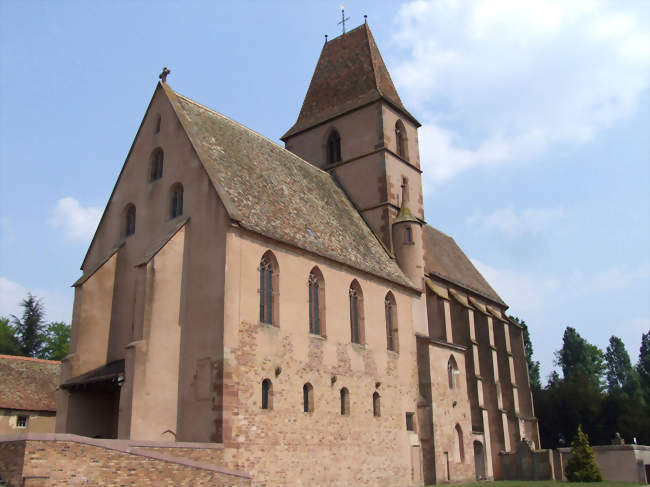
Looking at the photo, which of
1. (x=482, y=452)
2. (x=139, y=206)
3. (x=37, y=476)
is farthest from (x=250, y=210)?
(x=482, y=452)

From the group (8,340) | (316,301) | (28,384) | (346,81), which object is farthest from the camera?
(8,340)

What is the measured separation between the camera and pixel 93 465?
15.0 metres

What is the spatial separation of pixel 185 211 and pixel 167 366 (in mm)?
6042

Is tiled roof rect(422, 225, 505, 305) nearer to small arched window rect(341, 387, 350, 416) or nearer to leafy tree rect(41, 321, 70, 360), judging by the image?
small arched window rect(341, 387, 350, 416)

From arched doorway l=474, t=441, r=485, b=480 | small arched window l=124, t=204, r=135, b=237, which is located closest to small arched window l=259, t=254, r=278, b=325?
small arched window l=124, t=204, r=135, b=237

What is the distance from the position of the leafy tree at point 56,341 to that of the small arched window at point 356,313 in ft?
132

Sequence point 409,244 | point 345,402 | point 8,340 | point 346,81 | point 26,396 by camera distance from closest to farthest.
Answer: point 345,402 → point 409,244 → point 26,396 → point 346,81 → point 8,340

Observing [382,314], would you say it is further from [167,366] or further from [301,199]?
[167,366]

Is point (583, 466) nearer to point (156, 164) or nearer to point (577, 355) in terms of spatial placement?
point (156, 164)

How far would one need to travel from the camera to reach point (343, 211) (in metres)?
33.1

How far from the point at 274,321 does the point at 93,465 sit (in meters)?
9.28

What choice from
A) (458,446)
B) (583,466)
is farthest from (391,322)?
(583,466)

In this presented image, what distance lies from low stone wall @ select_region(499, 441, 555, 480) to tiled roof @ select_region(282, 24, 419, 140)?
2109 cm

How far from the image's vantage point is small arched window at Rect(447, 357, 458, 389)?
32.0m
